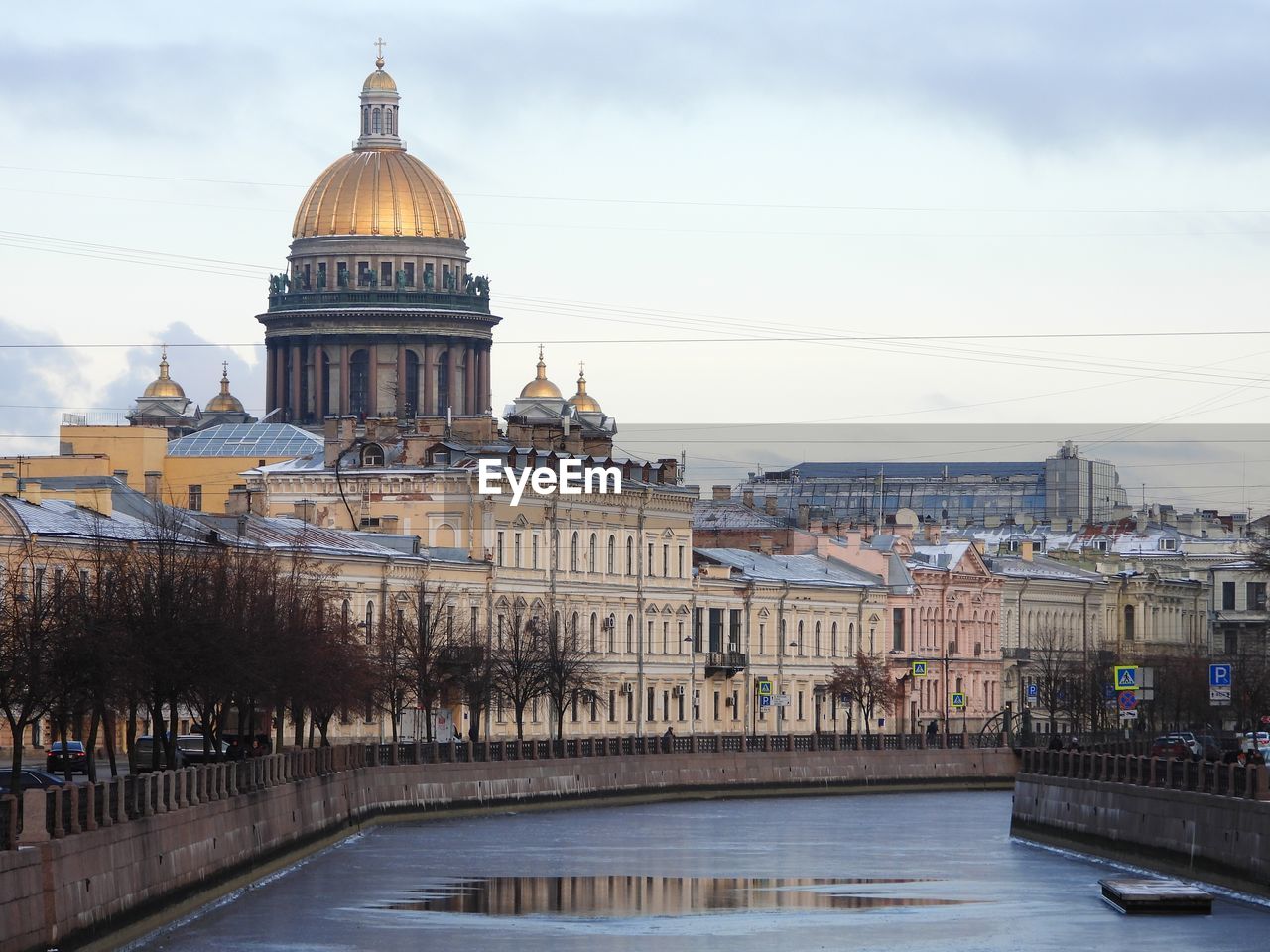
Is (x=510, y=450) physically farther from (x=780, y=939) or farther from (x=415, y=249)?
(x=780, y=939)

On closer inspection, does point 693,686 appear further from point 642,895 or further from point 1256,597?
point 642,895

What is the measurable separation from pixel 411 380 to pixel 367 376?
1583 millimetres

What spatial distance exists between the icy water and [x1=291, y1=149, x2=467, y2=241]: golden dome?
65053mm

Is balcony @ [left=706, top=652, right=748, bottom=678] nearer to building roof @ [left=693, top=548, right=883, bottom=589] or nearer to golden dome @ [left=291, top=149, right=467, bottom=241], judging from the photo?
building roof @ [left=693, top=548, right=883, bottom=589]

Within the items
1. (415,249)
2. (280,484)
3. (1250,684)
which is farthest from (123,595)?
(415,249)

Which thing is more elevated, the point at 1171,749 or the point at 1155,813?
the point at 1171,749

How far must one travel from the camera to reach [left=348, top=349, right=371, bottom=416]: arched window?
417 feet

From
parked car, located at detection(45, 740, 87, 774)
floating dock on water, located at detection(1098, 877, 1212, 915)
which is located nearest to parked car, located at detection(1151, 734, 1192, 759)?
floating dock on water, located at detection(1098, 877, 1212, 915)

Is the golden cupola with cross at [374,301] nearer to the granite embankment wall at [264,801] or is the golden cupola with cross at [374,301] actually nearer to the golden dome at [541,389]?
the golden dome at [541,389]

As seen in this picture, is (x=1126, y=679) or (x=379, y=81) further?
(x=379, y=81)

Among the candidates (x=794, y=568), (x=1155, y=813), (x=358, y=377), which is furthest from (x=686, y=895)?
(x=358, y=377)

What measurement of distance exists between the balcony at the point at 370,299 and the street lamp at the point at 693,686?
35.7 m

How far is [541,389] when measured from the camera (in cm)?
13762

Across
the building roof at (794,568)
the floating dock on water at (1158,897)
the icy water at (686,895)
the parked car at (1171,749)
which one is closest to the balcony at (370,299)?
the building roof at (794,568)
